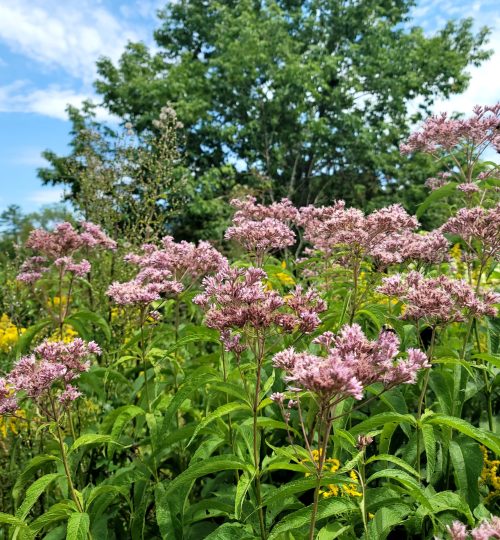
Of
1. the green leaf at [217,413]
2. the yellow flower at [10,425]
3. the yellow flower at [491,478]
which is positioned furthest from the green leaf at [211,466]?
the yellow flower at [10,425]

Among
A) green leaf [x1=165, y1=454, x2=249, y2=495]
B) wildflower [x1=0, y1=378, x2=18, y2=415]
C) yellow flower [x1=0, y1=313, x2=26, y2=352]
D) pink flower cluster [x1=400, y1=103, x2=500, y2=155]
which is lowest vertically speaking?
green leaf [x1=165, y1=454, x2=249, y2=495]

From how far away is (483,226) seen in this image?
3.62 m

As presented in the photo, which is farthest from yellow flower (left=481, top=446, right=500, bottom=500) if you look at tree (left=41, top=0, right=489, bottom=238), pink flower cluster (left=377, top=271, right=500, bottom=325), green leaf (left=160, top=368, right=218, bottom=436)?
tree (left=41, top=0, right=489, bottom=238)

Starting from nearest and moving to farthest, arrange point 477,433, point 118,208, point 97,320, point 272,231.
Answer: point 477,433 < point 272,231 < point 97,320 < point 118,208

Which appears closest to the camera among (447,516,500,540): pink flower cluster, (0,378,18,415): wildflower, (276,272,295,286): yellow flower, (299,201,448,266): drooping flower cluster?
(447,516,500,540): pink flower cluster

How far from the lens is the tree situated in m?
26.6

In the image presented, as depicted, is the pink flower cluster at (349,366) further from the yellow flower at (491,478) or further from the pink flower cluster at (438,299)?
the yellow flower at (491,478)

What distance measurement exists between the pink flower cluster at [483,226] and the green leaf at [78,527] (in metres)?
2.88

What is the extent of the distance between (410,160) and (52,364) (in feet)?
96.2

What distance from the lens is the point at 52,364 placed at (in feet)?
9.20

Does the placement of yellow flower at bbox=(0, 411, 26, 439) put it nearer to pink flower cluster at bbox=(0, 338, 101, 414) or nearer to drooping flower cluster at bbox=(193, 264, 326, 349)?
pink flower cluster at bbox=(0, 338, 101, 414)

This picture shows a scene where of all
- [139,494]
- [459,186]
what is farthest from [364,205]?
[139,494]

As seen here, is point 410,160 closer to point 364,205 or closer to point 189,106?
point 364,205

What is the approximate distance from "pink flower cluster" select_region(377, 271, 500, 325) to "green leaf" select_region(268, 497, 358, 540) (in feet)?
3.46
